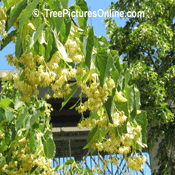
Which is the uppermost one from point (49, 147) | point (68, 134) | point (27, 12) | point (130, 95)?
point (27, 12)


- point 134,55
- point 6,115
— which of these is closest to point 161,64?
point 134,55

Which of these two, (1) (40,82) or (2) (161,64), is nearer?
(1) (40,82)

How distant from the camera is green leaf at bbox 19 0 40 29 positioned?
23.9 inches

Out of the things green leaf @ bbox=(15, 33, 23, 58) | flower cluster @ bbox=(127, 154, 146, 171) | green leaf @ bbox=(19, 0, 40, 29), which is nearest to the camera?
green leaf @ bbox=(19, 0, 40, 29)

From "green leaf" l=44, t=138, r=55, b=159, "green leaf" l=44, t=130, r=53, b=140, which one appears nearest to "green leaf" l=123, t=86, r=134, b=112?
"green leaf" l=44, t=138, r=55, b=159

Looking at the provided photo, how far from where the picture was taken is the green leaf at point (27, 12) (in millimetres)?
608

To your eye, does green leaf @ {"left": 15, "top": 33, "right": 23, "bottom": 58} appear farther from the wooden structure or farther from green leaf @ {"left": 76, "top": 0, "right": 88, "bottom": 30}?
the wooden structure

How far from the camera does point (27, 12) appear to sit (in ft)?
2.01

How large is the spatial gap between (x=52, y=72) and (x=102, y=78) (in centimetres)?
15

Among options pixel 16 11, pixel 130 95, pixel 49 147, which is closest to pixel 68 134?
pixel 49 147

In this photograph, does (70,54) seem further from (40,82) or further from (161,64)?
(161,64)

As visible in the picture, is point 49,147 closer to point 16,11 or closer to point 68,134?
point 16,11

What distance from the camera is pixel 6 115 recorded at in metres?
1.64

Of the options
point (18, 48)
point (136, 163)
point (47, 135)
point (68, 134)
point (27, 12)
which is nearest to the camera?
point (27, 12)
